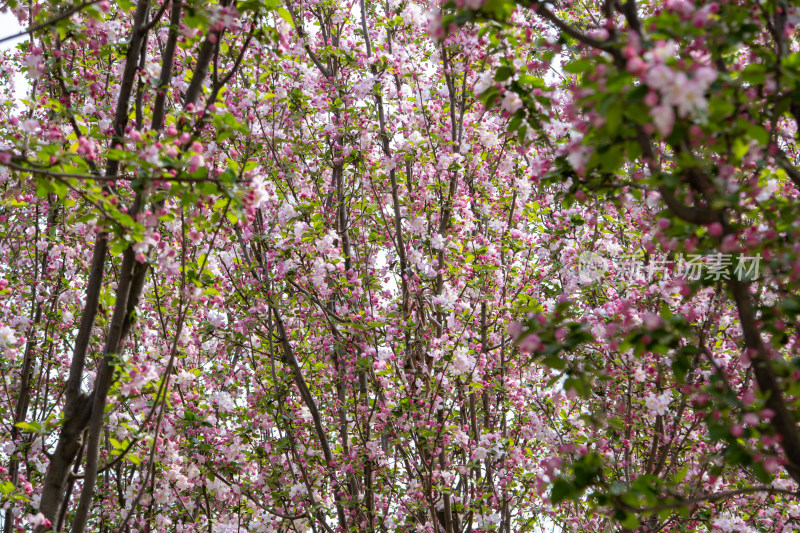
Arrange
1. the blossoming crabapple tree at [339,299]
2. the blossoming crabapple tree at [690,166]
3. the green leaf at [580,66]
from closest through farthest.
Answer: the blossoming crabapple tree at [690,166]
the green leaf at [580,66]
the blossoming crabapple tree at [339,299]

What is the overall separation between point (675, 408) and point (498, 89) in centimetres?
374

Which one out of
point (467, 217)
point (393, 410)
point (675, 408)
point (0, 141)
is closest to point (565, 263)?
point (467, 217)

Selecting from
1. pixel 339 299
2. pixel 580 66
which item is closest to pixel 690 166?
pixel 580 66

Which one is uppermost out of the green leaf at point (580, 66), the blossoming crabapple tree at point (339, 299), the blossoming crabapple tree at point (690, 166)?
the blossoming crabapple tree at point (339, 299)

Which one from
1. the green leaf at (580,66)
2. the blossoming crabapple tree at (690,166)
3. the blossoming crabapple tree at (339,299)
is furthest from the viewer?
the blossoming crabapple tree at (339,299)

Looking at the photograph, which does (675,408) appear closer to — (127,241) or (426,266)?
(426,266)

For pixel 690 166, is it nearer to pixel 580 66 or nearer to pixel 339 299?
pixel 580 66

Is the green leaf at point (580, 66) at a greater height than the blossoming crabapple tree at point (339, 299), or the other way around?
the blossoming crabapple tree at point (339, 299)

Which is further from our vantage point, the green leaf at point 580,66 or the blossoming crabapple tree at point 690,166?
the green leaf at point 580,66

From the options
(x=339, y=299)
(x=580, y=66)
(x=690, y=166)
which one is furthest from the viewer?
(x=339, y=299)

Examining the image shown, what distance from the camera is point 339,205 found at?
6.10 m

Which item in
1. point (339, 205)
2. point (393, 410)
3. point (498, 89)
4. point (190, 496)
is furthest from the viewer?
point (190, 496)

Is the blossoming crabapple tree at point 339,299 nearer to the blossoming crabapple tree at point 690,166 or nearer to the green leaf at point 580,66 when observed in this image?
the blossoming crabapple tree at point 690,166

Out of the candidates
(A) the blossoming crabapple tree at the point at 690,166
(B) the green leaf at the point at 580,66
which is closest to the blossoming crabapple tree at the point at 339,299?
(A) the blossoming crabapple tree at the point at 690,166
